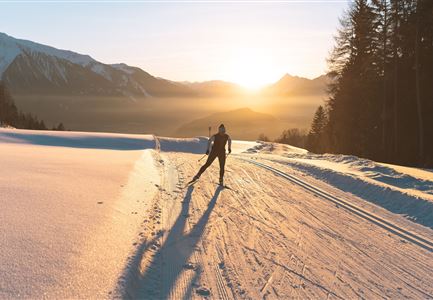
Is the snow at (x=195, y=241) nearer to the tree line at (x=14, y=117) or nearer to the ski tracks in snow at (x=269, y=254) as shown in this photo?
the ski tracks in snow at (x=269, y=254)

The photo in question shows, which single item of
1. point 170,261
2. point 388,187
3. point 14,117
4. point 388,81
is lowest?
point 14,117

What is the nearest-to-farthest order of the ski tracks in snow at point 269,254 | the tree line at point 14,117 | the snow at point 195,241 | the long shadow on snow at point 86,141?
the snow at point 195,241
the ski tracks in snow at point 269,254
the long shadow on snow at point 86,141
the tree line at point 14,117

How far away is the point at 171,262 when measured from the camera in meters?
5.83

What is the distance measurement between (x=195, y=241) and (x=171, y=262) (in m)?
0.98

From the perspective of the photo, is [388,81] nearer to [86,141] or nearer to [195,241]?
[86,141]

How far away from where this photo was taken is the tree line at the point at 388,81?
26422 mm

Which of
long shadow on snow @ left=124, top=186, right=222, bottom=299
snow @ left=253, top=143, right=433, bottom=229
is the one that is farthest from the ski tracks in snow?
snow @ left=253, top=143, right=433, bottom=229

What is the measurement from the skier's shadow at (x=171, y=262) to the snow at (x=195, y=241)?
0.06 ft

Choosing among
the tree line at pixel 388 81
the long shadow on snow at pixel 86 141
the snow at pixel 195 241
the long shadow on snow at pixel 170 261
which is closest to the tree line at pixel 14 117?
the long shadow on snow at pixel 86 141

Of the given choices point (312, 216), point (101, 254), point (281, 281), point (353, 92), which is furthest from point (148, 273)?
point (353, 92)

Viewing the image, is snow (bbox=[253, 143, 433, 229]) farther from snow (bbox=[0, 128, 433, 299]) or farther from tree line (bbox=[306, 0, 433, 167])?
tree line (bbox=[306, 0, 433, 167])

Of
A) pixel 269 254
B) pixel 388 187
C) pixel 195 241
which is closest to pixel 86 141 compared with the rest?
pixel 388 187

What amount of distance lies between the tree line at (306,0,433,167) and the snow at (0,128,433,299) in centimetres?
1791

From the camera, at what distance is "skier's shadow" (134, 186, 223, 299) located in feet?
16.2
